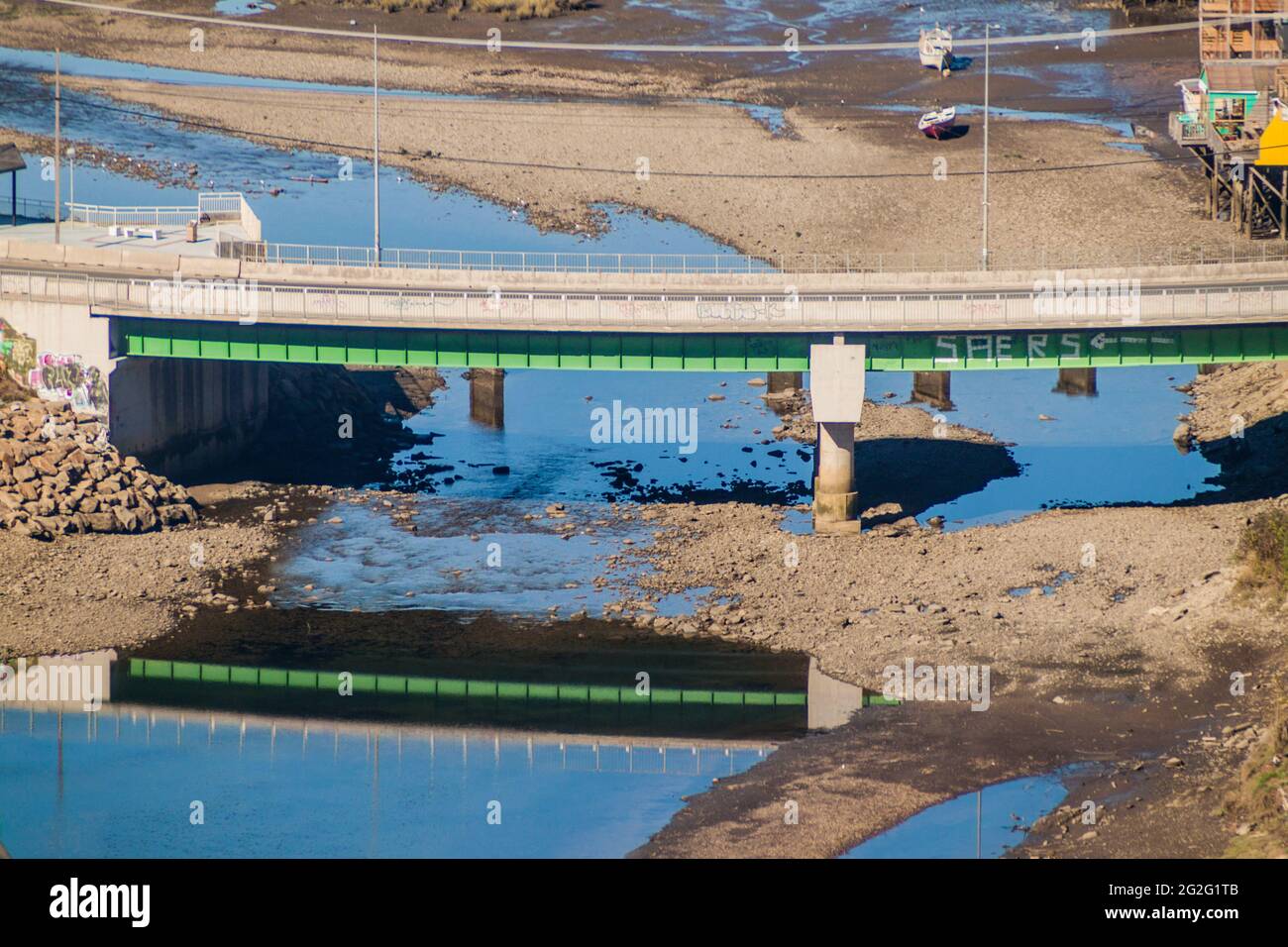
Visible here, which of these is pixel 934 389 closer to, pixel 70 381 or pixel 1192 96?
pixel 1192 96

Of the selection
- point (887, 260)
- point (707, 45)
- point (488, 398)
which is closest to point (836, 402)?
point (488, 398)

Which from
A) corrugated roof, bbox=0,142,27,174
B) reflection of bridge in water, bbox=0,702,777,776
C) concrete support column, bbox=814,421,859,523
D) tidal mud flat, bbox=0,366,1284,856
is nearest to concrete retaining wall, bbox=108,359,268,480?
tidal mud flat, bbox=0,366,1284,856

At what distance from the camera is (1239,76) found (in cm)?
10769

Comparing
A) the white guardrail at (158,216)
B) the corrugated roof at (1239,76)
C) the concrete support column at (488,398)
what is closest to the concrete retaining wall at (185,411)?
the white guardrail at (158,216)

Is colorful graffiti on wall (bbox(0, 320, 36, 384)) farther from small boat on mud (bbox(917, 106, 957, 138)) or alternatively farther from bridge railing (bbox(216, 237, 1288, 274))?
small boat on mud (bbox(917, 106, 957, 138))

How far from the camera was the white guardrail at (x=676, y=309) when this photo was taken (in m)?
76.1

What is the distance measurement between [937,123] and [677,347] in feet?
154

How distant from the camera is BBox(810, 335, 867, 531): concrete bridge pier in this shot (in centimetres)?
7794

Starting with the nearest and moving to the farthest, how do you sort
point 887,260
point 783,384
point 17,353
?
point 17,353 < point 783,384 < point 887,260

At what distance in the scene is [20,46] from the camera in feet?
460

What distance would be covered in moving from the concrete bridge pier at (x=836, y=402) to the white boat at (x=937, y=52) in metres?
58.6

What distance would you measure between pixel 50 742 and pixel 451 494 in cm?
2754

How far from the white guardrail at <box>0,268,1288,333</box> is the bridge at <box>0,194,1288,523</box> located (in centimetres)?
7
